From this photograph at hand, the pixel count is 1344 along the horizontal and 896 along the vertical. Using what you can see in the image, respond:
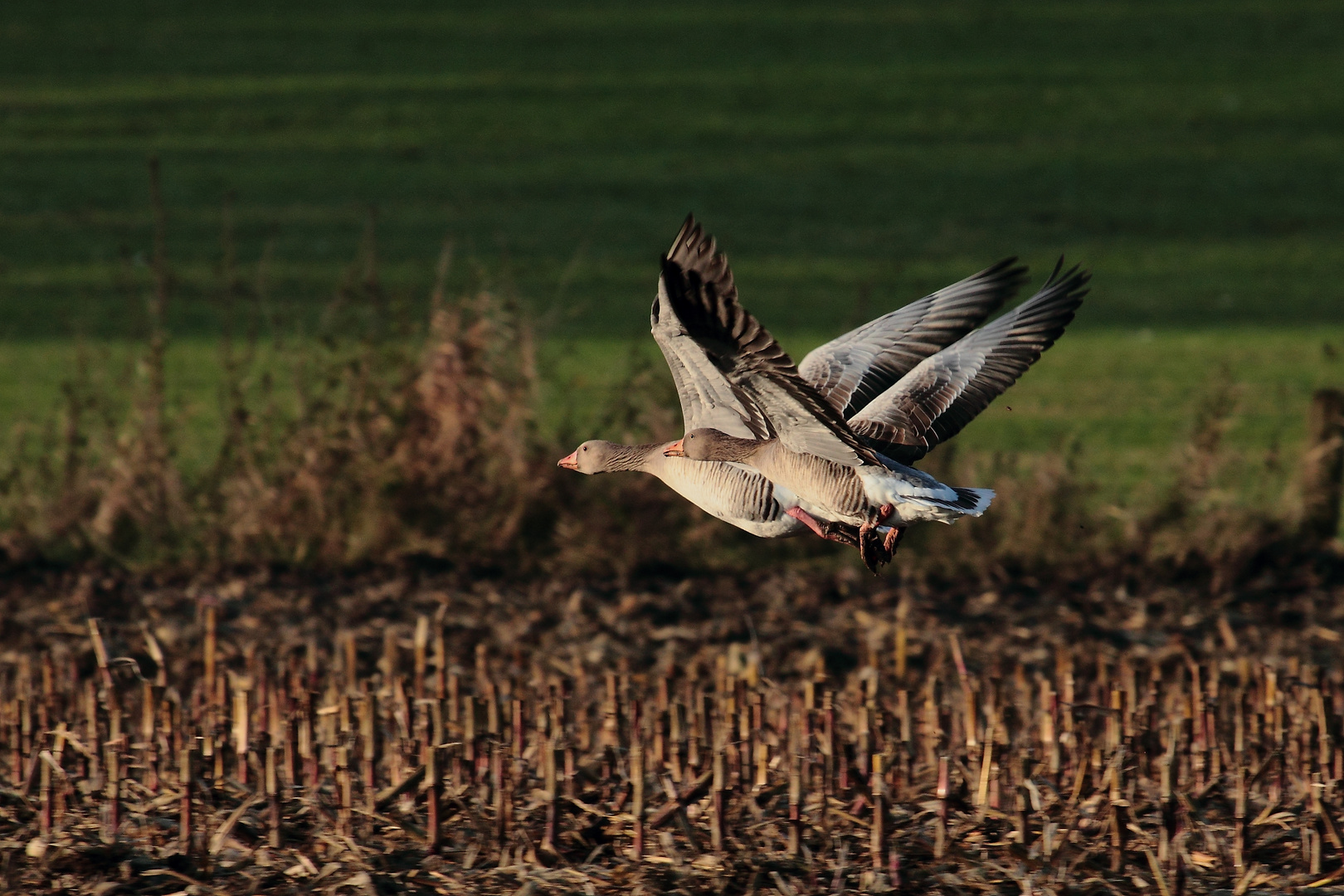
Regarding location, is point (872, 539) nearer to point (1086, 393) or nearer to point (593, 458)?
point (593, 458)

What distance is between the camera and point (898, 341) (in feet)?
24.7

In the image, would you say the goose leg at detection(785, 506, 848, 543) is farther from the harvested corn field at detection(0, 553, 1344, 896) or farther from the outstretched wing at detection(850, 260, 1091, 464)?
the harvested corn field at detection(0, 553, 1344, 896)

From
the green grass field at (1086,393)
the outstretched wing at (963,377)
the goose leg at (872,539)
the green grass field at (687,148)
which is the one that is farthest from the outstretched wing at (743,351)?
the green grass field at (687,148)

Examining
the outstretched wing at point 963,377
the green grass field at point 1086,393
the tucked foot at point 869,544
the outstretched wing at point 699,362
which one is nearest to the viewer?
the outstretched wing at point 699,362

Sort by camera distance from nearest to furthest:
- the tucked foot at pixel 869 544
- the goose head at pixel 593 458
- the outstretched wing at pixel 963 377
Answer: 1. the tucked foot at pixel 869 544
2. the outstretched wing at pixel 963 377
3. the goose head at pixel 593 458

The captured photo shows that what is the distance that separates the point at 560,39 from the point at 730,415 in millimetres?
30308

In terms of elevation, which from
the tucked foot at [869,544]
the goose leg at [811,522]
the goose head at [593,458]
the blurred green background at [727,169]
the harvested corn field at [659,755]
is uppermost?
the blurred green background at [727,169]

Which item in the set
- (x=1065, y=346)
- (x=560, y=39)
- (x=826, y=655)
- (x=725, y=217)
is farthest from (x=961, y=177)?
(x=826, y=655)

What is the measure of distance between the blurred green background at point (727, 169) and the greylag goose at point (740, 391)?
3.96 metres

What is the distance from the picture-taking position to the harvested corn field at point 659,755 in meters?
5.77

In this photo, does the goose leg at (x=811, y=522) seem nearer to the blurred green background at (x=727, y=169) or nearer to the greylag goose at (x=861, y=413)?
the greylag goose at (x=861, y=413)

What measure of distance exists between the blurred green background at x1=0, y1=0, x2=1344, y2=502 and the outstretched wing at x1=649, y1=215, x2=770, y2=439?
4653mm

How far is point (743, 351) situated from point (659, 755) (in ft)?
6.23

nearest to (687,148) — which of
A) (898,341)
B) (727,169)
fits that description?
(727,169)
